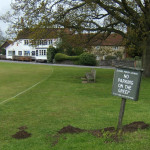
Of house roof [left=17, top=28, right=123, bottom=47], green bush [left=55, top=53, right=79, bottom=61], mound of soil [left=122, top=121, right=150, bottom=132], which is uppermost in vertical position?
house roof [left=17, top=28, right=123, bottom=47]

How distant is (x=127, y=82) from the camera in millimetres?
5512

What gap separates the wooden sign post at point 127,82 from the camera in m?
5.38

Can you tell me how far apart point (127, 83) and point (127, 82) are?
0.08 ft

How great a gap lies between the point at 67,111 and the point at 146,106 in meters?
3.01

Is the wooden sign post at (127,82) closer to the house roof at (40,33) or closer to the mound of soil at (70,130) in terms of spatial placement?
the mound of soil at (70,130)

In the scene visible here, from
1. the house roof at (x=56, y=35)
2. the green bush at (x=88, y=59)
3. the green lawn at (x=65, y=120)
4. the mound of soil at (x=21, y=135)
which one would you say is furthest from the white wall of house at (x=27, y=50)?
the mound of soil at (x=21, y=135)

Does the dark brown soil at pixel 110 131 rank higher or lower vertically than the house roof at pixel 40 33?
lower

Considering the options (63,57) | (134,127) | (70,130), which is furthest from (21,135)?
(63,57)

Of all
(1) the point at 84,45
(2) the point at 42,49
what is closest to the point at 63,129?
(1) the point at 84,45

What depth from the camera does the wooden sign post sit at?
5.38m

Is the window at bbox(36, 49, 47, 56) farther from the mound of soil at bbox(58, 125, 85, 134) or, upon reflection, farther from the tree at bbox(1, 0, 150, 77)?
the mound of soil at bbox(58, 125, 85, 134)

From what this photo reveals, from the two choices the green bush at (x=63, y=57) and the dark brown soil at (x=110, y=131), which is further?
the green bush at (x=63, y=57)

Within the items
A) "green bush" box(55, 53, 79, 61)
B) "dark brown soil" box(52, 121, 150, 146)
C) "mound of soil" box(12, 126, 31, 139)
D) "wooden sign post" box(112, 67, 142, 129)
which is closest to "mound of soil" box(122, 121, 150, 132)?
"dark brown soil" box(52, 121, 150, 146)

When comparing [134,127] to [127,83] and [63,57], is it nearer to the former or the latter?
[127,83]
